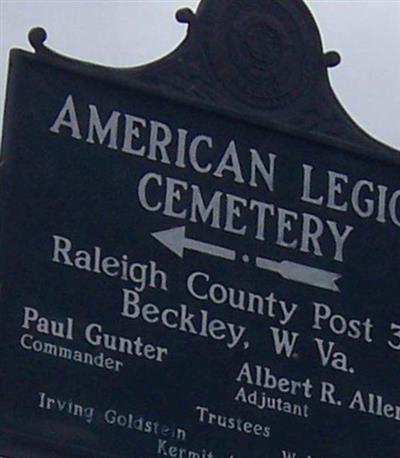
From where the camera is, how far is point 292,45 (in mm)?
11133

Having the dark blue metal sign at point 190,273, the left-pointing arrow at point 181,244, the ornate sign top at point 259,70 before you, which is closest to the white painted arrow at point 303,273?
the dark blue metal sign at point 190,273

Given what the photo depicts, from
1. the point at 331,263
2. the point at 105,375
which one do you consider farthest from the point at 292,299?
the point at 105,375

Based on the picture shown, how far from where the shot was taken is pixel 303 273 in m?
10.9

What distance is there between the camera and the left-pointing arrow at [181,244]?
1057 centimetres

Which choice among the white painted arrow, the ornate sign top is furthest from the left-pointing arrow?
the ornate sign top

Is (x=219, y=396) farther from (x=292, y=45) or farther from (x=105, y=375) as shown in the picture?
(x=292, y=45)

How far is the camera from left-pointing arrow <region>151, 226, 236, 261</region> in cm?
1057

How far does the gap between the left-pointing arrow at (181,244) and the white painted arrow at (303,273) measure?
194mm

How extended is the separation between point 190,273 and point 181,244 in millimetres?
126

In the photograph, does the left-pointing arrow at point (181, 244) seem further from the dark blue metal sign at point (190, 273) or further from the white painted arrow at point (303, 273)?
the white painted arrow at point (303, 273)

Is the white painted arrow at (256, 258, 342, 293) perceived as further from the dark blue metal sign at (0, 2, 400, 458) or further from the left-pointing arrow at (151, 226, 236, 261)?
the left-pointing arrow at (151, 226, 236, 261)

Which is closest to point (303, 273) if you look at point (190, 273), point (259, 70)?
point (190, 273)

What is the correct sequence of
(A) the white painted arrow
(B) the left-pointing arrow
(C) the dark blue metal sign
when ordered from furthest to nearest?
(A) the white painted arrow, (B) the left-pointing arrow, (C) the dark blue metal sign

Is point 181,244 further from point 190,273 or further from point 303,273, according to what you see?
point 303,273
